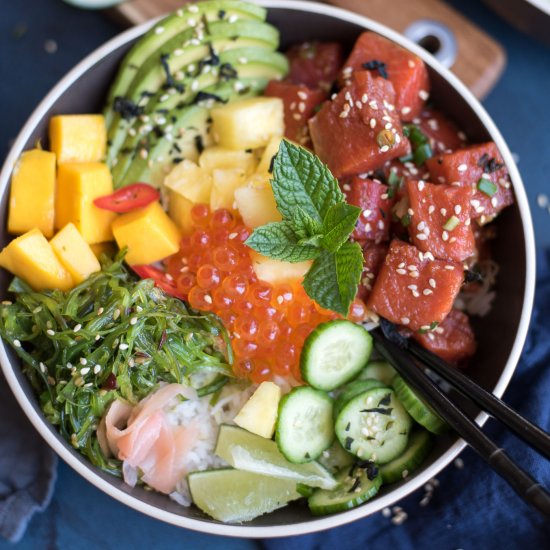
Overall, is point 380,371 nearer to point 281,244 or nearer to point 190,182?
point 281,244

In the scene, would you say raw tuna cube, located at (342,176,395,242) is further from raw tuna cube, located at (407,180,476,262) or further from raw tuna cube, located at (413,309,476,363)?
raw tuna cube, located at (413,309,476,363)

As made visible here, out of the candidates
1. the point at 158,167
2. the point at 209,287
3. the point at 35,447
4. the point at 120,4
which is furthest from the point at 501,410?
the point at 120,4

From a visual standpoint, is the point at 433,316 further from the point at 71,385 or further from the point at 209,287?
the point at 71,385

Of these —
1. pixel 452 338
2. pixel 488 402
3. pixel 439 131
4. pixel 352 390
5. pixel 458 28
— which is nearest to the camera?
pixel 488 402

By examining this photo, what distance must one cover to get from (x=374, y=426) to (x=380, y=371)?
26 cm

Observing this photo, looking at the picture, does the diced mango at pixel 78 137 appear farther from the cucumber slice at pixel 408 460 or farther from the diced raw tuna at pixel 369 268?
the cucumber slice at pixel 408 460

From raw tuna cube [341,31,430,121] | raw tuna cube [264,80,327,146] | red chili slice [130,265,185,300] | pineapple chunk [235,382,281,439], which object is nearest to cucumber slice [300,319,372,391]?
pineapple chunk [235,382,281,439]

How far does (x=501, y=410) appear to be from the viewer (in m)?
2.41

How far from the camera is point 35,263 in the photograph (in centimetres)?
258

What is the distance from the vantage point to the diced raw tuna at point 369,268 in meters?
2.71

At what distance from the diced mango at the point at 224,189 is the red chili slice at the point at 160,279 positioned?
0.33 metres

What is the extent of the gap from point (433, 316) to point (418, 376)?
0.74 feet

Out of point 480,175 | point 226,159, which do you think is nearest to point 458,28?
point 480,175

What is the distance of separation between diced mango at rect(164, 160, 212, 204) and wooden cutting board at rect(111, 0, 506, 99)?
0.87 meters
